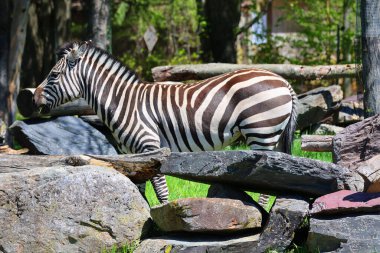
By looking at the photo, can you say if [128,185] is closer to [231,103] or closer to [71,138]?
[231,103]

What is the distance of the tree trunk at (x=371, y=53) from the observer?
8992 mm

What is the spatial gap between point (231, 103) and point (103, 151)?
10.6ft

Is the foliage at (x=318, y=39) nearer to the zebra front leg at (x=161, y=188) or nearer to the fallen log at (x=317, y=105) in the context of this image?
the fallen log at (x=317, y=105)

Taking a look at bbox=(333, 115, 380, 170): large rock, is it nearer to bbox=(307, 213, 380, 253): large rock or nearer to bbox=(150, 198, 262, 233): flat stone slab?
bbox=(307, 213, 380, 253): large rock

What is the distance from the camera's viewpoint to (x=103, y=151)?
34.9 feet

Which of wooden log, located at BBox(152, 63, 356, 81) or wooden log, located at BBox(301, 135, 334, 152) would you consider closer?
wooden log, located at BBox(301, 135, 334, 152)

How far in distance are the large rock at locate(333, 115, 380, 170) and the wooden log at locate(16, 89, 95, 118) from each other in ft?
16.8

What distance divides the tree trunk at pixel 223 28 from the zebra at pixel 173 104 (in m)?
7.73

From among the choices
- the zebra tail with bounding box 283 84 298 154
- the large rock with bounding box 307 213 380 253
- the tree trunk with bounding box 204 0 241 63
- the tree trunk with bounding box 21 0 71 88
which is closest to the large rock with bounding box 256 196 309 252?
the large rock with bounding box 307 213 380 253

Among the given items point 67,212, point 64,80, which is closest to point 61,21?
point 64,80

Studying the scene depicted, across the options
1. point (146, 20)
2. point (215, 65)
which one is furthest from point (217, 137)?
point (146, 20)

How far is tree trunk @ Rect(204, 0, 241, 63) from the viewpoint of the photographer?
1627cm

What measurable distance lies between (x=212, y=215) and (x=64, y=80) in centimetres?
369

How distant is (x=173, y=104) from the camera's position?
827cm
